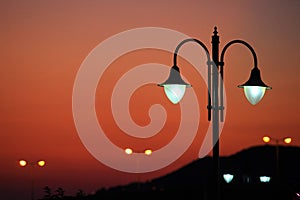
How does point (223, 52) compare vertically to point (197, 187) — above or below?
below

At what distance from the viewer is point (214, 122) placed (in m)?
21.3

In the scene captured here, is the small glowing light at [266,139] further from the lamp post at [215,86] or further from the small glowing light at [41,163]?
the lamp post at [215,86]

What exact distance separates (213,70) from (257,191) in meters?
50.7

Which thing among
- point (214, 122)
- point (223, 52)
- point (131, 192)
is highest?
point (131, 192)

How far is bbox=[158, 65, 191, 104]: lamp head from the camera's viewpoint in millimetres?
21847

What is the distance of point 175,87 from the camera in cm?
Answer: 2188

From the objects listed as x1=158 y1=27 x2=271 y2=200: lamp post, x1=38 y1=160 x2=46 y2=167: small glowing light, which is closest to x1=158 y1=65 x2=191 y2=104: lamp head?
x1=158 y1=27 x2=271 y2=200: lamp post

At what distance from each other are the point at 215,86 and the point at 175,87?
1.08m

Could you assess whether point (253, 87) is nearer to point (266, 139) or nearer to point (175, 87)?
point (175, 87)

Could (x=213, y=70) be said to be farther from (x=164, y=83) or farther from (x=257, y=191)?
(x=257, y=191)

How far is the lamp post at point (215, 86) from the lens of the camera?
21.2 m

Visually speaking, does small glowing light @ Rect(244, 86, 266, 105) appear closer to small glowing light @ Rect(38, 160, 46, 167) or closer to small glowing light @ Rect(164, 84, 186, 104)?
small glowing light @ Rect(164, 84, 186, 104)

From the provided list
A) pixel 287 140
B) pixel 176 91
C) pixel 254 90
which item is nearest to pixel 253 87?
pixel 254 90

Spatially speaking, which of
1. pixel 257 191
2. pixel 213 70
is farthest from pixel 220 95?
pixel 257 191
